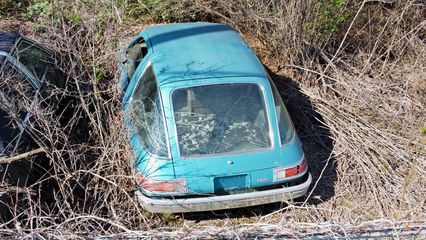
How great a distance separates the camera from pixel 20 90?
229 inches

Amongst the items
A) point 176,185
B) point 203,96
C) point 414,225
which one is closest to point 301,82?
point 203,96

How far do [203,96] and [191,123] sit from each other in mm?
328

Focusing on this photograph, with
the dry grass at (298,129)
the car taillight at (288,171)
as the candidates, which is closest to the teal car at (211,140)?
the car taillight at (288,171)

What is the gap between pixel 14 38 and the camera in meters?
6.79

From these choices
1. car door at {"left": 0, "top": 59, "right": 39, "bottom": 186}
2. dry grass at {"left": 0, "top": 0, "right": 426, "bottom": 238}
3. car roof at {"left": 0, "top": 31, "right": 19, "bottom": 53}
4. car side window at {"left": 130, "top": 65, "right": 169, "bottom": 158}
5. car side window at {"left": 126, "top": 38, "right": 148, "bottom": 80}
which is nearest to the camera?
dry grass at {"left": 0, "top": 0, "right": 426, "bottom": 238}

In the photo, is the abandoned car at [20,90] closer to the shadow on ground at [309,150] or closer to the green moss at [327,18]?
the shadow on ground at [309,150]

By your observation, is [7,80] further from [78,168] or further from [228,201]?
[228,201]

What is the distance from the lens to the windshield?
219 inches

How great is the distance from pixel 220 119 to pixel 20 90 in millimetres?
2140

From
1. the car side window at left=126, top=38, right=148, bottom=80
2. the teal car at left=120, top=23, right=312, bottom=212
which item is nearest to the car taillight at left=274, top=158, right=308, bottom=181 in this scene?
the teal car at left=120, top=23, right=312, bottom=212

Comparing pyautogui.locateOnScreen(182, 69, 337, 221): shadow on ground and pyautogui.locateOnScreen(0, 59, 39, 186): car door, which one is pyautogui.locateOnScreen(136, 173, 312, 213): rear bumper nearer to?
pyautogui.locateOnScreen(182, 69, 337, 221): shadow on ground

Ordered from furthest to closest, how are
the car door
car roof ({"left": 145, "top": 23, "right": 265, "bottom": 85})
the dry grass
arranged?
car roof ({"left": 145, "top": 23, "right": 265, "bottom": 85}), the car door, the dry grass

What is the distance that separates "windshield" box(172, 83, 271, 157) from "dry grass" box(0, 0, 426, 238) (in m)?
0.71

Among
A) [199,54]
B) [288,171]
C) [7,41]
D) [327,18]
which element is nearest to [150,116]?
[199,54]
